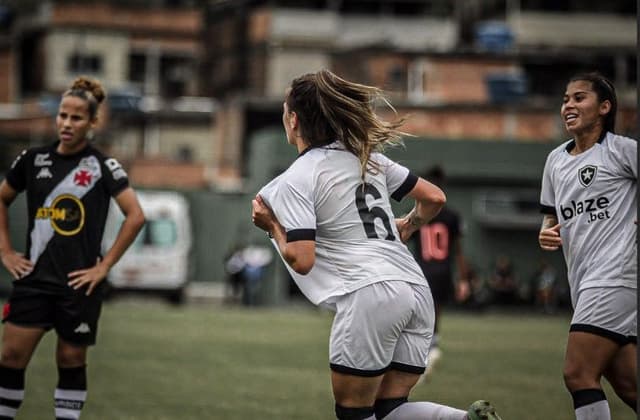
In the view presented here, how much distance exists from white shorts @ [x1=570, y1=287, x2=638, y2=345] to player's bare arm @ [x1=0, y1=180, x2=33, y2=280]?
3354 millimetres

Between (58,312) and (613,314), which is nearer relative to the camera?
(613,314)

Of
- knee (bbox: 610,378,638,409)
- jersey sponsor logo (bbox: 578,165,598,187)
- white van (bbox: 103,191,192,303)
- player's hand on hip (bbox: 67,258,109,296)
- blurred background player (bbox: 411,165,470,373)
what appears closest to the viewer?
knee (bbox: 610,378,638,409)

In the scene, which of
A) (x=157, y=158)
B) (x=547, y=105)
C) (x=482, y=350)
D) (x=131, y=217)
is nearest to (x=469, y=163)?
(x=547, y=105)

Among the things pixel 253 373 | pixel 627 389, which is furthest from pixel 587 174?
pixel 253 373

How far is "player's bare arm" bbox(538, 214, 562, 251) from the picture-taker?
8.02 metres

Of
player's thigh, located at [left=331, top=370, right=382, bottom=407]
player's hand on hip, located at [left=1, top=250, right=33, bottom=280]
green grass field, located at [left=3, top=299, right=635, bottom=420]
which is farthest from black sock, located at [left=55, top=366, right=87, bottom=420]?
player's thigh, located at [left=331, top=370, right=382, bottom=407]

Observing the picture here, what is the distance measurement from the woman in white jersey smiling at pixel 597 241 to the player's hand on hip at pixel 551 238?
0.08ft

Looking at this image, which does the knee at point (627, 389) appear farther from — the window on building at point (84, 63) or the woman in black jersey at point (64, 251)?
the window on building at point (84, 63)

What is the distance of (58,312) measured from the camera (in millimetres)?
8508

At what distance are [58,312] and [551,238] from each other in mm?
2980

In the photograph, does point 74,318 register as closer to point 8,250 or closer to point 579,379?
point 8,250

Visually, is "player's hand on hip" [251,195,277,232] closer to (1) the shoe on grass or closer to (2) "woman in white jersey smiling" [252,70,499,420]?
(2) "woman in white jersey smiling" [252,70,499,420]

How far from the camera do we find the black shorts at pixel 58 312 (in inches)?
331

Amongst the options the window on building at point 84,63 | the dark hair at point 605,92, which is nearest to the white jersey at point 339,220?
the dark hair at point 605,92
